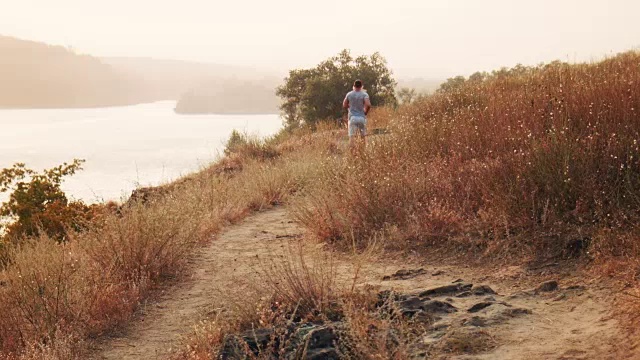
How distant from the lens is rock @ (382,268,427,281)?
6.11m

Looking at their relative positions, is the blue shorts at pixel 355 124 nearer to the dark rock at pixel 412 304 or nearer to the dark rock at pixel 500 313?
the dark rock at pixel 412 304

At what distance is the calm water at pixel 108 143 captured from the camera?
48625 millimetres

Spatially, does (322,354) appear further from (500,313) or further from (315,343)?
(500,313)

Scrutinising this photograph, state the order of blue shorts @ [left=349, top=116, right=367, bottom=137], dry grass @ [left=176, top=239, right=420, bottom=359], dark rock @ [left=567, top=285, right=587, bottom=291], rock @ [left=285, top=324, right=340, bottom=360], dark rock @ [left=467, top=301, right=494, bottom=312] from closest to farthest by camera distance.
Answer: dry grass @ [left=176, top=239, right=420, bottom=359], rock @ [left=285, top=324, right=340, bottom=360], dark rock @ [left=467, top=301, right=494, bottom=312], dark rock @ [left=567, top=285, right=587, bottom=291], blue shorts @ [left=349, top=116, right=367, bottom=137]

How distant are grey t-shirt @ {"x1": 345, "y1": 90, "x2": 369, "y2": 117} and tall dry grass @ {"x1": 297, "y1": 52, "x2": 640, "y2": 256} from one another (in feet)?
17.4

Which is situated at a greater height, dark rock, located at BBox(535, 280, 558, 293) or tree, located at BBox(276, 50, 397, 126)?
tree, located at BBox(276, 50, 397, 126)

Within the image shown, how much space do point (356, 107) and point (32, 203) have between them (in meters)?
8.96

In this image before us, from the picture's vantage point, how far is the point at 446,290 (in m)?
5.36

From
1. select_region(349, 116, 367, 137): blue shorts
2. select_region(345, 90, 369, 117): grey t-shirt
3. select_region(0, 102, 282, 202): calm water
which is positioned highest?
select_region(345, 90, 369, 117): grey t-shirt

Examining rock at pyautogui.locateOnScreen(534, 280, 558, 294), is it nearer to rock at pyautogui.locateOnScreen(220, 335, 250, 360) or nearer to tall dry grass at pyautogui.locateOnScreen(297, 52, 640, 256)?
tall dry grass at pyautogui.locateOnScreen(297, 52, 640, 256)

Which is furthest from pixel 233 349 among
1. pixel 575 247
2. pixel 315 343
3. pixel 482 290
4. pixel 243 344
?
pixel 575 247

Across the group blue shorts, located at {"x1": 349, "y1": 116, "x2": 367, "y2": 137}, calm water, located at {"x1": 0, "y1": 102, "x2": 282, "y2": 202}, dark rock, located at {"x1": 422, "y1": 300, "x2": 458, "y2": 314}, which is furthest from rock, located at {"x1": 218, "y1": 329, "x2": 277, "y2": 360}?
calm water, located at {"x1": 0, "y1": 102, "x2": 282, "y2": 202}

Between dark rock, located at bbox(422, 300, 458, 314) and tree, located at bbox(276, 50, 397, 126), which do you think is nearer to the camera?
dark rock, located at bbox(422, 300, 458, 314)

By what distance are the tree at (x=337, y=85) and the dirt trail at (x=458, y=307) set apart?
25794 mm
